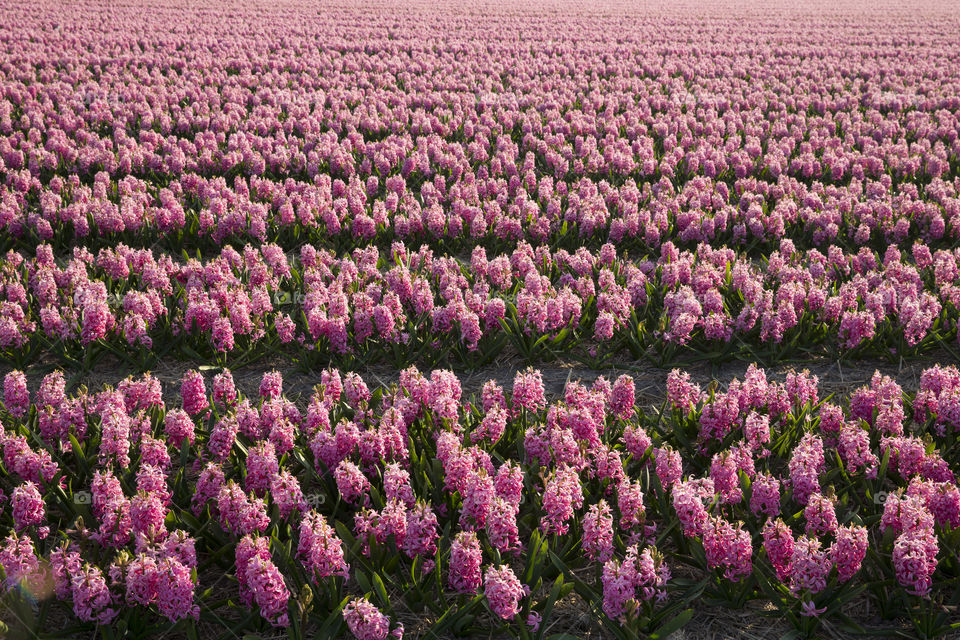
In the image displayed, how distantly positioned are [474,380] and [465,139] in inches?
321

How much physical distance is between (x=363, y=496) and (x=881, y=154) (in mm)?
11501

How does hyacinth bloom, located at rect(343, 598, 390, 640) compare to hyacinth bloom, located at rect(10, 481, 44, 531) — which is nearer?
hyacinth bloom, located at rect(343, 598, 390, 640)

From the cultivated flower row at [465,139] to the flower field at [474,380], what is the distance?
9 centimetres

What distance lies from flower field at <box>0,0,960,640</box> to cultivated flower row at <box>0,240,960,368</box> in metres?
0.04

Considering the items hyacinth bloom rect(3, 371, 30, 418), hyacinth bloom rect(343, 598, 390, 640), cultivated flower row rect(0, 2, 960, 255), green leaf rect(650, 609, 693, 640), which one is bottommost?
green leaf rect(650, 609, 693, 640)

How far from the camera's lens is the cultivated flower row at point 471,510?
3633 millimetres

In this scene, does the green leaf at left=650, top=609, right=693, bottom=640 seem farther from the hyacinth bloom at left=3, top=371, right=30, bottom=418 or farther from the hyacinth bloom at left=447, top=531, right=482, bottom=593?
the hyacinth bloom at left=3, top=371, right=30, bottom=418

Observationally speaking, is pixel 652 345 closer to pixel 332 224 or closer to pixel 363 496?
pixel 363 496

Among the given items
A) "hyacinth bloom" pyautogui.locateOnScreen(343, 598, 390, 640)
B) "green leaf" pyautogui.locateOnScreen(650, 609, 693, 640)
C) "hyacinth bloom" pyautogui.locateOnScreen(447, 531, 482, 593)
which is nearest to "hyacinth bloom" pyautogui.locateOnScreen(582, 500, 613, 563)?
"green leaf" pyautogui.locateOnScreen(650, 609, 693, 640)

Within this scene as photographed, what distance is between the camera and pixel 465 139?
44.7ft

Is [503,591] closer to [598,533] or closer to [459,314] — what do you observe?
[598,533]

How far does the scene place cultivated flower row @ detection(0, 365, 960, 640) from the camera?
3.63 metres

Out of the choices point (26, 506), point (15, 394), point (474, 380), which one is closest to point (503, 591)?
point (26, 506)

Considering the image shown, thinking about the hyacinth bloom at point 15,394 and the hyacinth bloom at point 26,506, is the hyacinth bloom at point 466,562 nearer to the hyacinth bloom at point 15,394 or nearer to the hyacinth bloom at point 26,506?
the hyacinth bloom at point 26,506
